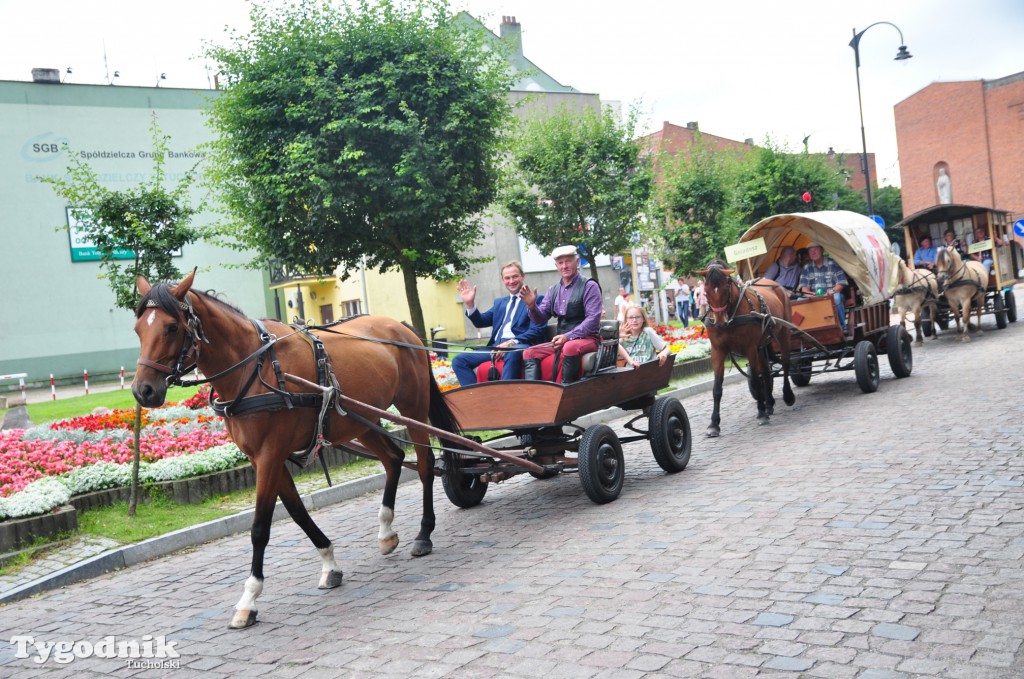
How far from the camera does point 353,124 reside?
56.0 feet

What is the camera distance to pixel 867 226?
43.0 ft

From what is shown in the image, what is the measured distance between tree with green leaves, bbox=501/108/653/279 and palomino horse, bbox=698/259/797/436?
1288 cm

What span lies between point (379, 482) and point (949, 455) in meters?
5.80

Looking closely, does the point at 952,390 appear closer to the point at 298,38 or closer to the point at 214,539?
the point at 214,539

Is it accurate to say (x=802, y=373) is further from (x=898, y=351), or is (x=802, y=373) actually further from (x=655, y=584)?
(x=655, y=584)

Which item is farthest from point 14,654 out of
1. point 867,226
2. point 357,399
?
point 867,226

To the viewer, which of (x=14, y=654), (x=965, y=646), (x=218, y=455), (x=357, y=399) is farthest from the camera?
(x=218, y=455)

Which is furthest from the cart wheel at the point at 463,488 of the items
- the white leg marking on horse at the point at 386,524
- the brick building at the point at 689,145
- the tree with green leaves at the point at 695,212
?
the brick building at the point at 689,145

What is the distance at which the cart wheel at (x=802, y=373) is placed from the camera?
1221 cm

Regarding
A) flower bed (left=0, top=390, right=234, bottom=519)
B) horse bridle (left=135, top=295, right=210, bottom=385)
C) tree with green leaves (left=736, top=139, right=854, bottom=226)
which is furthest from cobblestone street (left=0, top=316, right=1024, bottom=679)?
tree with green leaves (left=736, top=139, right=854, bottom=226)

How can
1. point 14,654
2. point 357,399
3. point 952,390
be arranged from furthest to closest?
point 952,390, point 357,399, point 14,654

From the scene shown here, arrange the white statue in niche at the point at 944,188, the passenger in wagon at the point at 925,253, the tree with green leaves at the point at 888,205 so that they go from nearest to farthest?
1. the passenger in wagon at the point at 925,253
2. the white statue in niche at the point at 944,188
3. the tree with green leaves at the point at 888,205

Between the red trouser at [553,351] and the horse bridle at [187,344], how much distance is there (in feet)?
9.91

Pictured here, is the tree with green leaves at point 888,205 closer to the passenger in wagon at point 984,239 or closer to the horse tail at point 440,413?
the passenger in wagon at point 984,239
